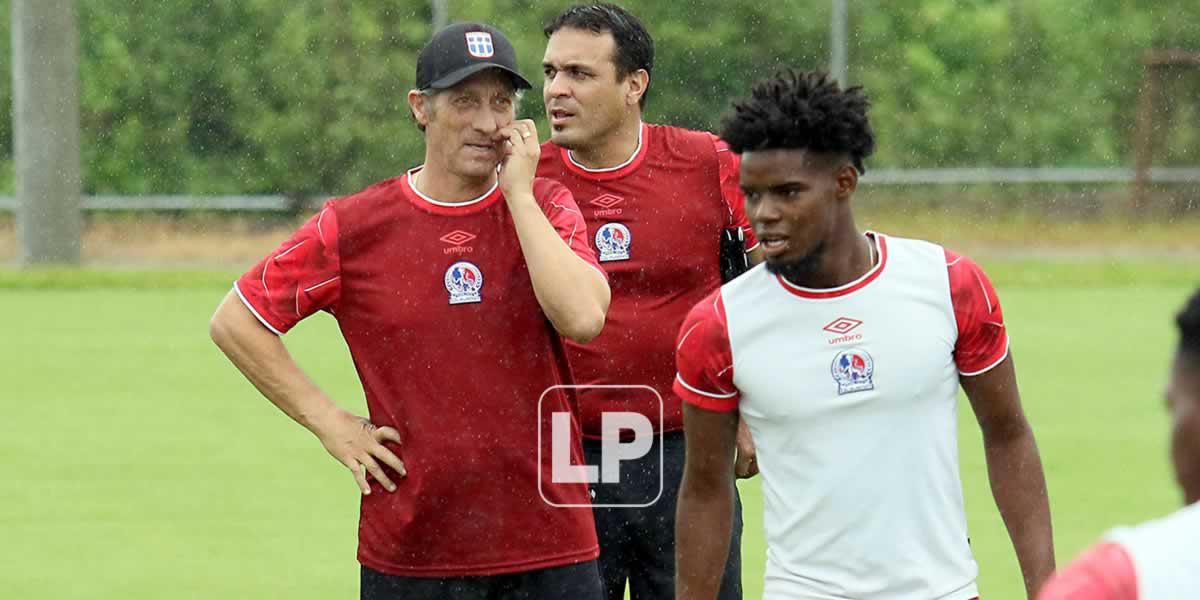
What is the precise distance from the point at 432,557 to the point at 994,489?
1447 mm

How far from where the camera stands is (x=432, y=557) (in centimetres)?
509

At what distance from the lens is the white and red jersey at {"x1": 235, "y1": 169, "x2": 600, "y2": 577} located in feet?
16.4

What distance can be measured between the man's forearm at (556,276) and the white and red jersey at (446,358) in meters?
0.13

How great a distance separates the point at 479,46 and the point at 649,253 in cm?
117

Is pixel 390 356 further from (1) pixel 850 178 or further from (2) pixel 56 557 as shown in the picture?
(2) pixel 56 557

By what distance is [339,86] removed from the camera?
24.2 meters

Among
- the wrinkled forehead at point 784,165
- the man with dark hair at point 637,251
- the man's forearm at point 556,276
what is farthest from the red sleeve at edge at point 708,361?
the man with dark hair at point 637,251

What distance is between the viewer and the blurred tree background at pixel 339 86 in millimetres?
23953

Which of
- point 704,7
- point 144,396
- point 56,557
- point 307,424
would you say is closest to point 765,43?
point 704,7

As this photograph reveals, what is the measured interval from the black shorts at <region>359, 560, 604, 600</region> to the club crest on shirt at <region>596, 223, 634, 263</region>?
4.11 feet

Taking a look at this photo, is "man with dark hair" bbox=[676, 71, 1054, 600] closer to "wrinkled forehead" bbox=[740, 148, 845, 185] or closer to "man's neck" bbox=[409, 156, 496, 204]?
"wrinkled forehead" bbox=[740, 148, 845, 185]

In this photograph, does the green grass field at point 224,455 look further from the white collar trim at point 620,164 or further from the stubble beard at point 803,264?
the stubble beard at point 803,264

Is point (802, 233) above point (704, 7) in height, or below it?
below

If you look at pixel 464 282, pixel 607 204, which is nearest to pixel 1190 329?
pixel 464 282
